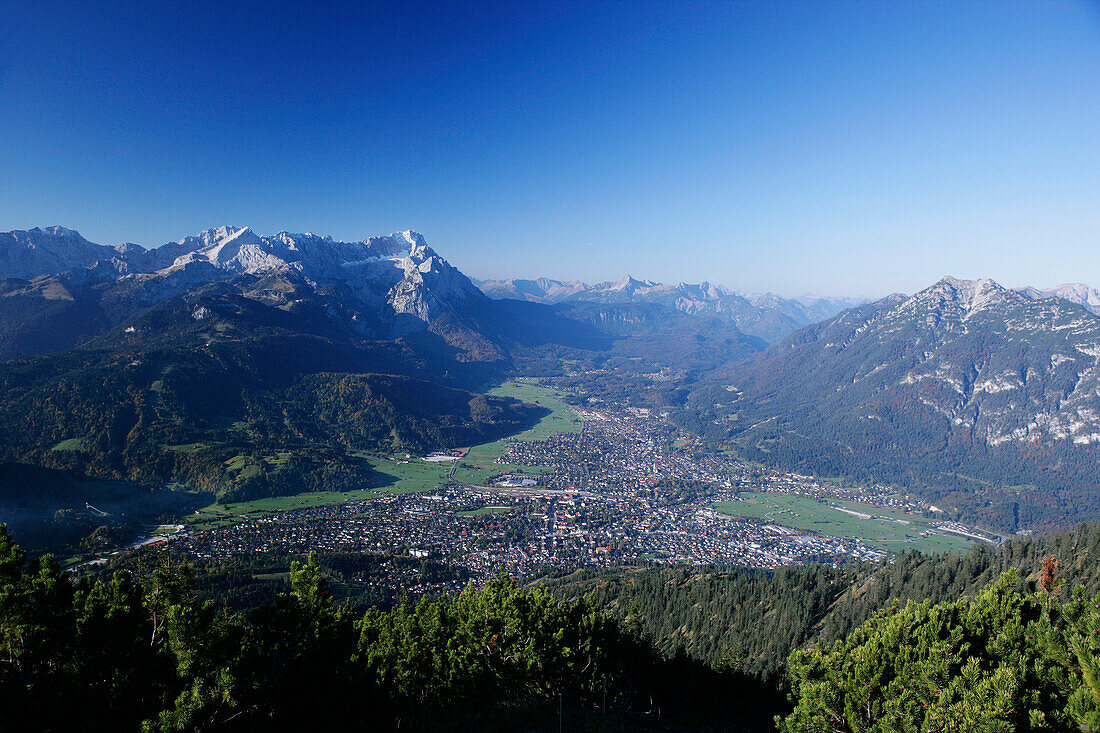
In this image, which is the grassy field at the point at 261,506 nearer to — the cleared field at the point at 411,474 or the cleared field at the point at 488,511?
the cleared field at the point at 411,474

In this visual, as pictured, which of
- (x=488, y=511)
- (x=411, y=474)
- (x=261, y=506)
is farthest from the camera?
(x=411, y=474)

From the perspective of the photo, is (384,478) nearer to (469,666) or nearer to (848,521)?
(469,666)

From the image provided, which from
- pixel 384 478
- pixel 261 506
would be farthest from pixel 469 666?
pixel 384 478

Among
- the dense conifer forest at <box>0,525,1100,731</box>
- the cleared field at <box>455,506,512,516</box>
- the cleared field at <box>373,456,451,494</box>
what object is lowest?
the cleared field at <box>455,506,512,516</box>

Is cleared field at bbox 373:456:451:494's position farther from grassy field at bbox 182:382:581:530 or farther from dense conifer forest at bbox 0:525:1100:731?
dense conifer forest at bbox 0:525:1100:731

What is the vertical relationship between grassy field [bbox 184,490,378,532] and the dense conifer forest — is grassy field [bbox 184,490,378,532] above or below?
below

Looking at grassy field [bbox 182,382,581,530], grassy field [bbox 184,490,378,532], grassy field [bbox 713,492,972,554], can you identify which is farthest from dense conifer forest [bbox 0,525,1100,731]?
grassy field [bbox 713,492,972,554]

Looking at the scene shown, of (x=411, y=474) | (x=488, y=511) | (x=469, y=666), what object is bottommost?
(x=488, y=511)

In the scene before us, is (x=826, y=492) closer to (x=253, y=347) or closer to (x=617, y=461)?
(x=617, y=461)

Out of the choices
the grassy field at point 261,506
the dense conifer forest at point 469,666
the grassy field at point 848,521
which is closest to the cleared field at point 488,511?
the grassy field at point 261,506
